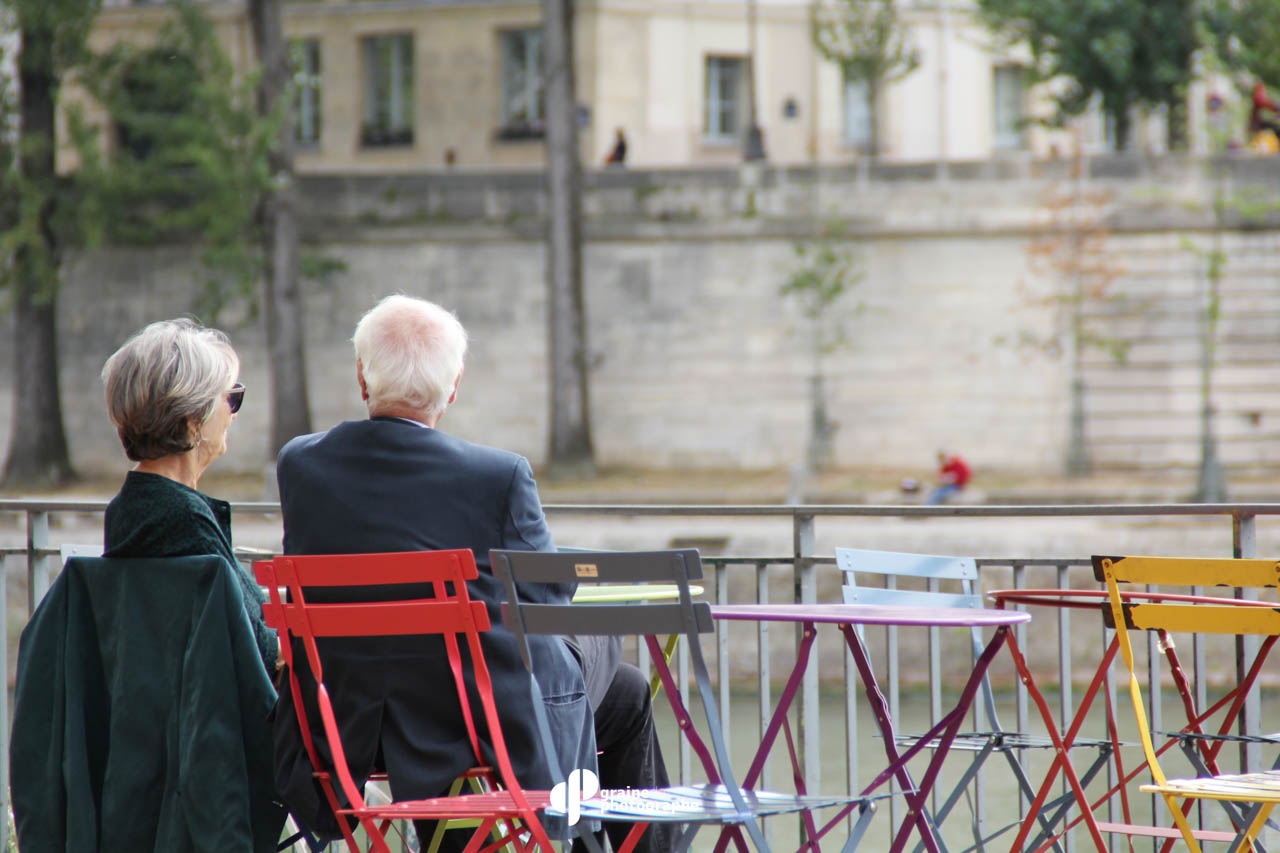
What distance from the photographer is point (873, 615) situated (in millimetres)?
3377

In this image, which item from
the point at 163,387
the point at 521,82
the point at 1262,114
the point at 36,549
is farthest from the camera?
the point at 521,82

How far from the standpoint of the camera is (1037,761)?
10.2 meters

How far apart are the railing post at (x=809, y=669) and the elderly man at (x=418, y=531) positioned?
1.17 m

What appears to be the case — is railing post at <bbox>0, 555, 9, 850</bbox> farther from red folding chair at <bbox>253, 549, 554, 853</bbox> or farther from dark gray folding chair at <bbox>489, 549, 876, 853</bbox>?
dark gray folding chair at <bbox>489, 549, 876, 853</bbox>

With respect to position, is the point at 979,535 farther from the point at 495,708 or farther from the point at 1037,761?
the point at 495,708

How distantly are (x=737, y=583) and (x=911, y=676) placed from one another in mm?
1975

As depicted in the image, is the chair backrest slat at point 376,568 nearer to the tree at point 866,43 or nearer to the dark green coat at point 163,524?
the dark green coat at point 163,524

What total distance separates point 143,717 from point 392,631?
560 mm

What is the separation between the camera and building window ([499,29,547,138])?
3028 cm

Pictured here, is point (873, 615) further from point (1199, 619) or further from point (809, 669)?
point (809, 669)

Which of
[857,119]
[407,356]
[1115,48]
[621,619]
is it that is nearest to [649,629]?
[621,619]

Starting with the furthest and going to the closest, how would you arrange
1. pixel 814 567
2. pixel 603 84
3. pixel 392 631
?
pixel 603 84 → pixel 814 567 → pixel 392 631

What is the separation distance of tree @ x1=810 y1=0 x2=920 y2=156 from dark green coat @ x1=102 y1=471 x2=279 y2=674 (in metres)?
24.5

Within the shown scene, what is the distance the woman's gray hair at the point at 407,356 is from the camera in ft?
11.4
